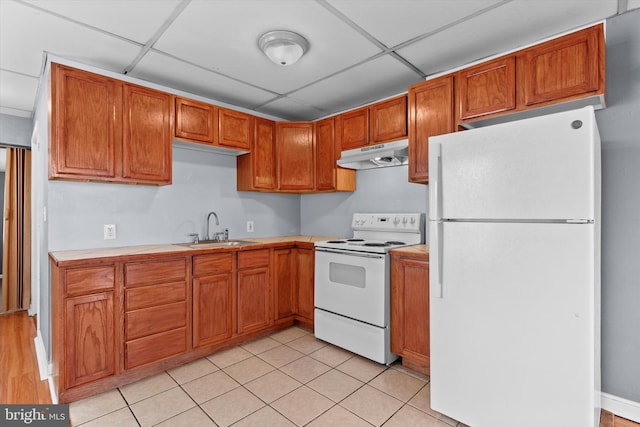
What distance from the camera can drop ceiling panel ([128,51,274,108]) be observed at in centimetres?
256

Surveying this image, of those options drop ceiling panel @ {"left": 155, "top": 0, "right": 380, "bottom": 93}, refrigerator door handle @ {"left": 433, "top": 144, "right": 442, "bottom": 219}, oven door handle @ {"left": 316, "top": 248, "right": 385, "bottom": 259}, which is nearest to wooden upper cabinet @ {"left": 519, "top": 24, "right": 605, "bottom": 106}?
refrigerator door handle @ {"left": 433, "top": 144, "right": 442, "bottom": 219}

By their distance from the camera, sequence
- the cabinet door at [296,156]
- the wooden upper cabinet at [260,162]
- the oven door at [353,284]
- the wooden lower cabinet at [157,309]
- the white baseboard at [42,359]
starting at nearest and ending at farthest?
the wooden lower cabinet at [157,309] → the white baseboard at [42,359] → the oven door at [353,284] → the wooden upper cabinet at [260,162] → the cabinet door at [296,156]

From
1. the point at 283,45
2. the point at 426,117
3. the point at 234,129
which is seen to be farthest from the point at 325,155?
the point at 283,45

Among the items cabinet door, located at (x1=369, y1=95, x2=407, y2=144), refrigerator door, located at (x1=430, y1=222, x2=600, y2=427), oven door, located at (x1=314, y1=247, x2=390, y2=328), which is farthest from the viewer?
cabinet door, located at (x1=369, y1=95, x2=407, y2=144)

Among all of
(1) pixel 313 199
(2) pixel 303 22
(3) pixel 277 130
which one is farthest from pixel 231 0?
(1) pixel 313 199

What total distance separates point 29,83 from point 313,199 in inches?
116

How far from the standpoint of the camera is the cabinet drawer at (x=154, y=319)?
2.29 m

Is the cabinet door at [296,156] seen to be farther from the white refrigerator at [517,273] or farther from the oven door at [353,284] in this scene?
the white refrigerator at [517,273]

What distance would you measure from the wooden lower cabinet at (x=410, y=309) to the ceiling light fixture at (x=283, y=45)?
5.37ft

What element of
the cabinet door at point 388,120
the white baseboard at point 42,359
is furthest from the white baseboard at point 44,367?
the cabinet door at point 388,120

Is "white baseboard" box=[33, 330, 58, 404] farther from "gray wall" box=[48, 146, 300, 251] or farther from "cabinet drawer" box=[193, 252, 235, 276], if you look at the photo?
"cabinet drawer" box=[193, 252, 235, 276]

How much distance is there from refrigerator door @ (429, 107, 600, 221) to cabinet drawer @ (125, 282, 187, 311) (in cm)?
196

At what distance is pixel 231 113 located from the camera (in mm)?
3207

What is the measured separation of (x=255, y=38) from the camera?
86.9 inches
